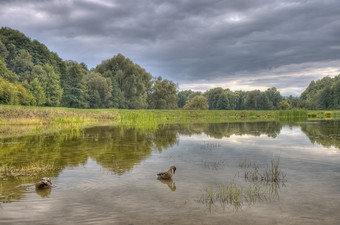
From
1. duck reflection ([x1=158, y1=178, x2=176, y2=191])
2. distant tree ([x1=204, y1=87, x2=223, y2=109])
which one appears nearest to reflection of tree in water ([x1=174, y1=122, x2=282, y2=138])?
duck reflection ([x1=158, y1=178, x2=176, y2=191])

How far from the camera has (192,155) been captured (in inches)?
444

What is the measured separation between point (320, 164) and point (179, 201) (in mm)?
6143

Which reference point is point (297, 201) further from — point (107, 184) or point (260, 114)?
point (260, 114)

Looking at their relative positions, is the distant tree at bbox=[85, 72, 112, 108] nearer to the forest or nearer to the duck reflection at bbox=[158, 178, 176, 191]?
the forest

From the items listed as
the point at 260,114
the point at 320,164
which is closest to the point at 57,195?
the point at 320,164

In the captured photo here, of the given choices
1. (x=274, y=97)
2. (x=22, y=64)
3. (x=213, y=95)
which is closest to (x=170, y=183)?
(x=22, y=64)

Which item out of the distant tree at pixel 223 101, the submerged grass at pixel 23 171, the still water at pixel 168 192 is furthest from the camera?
the distant tree at pixel 223 101

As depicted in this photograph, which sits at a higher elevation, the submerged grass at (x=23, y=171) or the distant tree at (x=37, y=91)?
the distant tree at (x=37, y=91)

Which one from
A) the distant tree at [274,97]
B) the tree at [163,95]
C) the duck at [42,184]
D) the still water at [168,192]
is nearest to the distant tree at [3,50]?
the tree at [163,95]

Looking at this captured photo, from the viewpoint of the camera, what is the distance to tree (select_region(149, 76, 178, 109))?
291ft

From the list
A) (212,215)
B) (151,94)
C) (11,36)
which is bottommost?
(212,215)

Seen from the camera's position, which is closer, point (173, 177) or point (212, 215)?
point (212, 215)

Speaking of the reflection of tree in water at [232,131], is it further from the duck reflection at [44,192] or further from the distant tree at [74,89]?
the distant tree at [74,89]

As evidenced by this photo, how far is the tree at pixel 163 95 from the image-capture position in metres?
88.8
